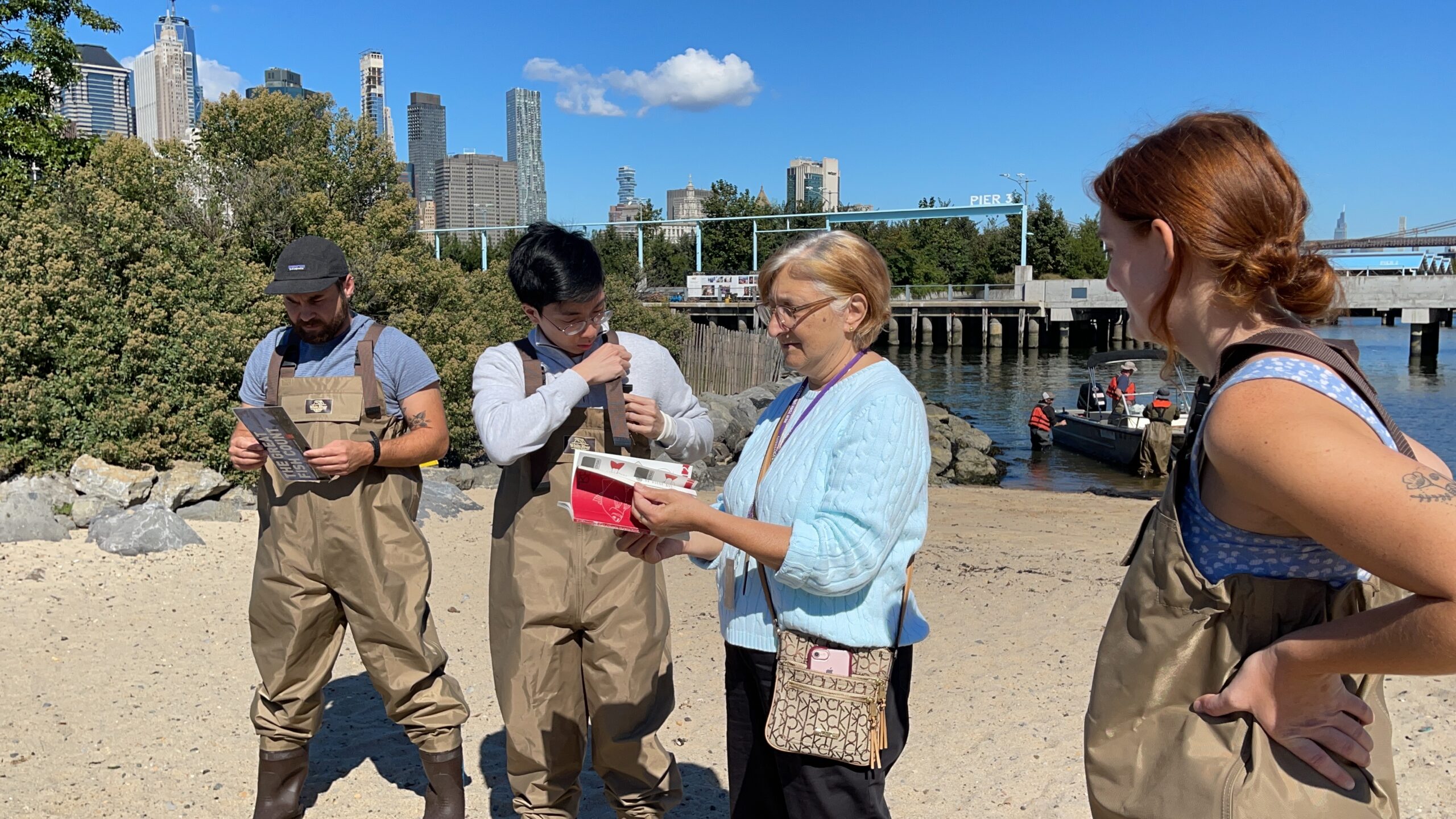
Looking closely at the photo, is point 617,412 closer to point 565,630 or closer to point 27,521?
point 565,630

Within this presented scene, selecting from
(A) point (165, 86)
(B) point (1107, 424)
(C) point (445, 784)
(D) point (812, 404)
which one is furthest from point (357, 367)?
(A) point (165, 86)

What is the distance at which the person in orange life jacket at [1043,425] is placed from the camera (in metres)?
23.0

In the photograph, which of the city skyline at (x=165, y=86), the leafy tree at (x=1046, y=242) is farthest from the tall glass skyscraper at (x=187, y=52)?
the leafy tree at (x=1046, y=242)

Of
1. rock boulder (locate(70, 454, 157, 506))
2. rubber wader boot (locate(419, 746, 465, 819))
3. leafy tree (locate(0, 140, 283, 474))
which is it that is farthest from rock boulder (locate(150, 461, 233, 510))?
rubber wader boot (locate(419, 746, 465, 819))

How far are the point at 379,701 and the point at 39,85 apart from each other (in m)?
13.6

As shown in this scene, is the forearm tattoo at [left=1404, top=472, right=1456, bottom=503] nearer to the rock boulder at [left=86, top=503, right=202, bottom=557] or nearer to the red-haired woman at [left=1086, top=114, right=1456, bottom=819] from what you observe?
the red-haired woman at [left=1086, top=114, right=1456, bottom=819]

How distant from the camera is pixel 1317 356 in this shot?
53.9 inches

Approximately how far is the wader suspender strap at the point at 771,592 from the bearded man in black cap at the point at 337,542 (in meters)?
1.64

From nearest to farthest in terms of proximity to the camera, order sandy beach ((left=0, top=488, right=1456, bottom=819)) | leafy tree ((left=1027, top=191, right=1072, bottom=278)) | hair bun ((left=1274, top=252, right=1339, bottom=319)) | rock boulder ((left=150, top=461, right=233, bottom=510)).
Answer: hair bun ((left=1274, top=252, right=1339, bottom=319)), sandy beach ((left=0, top=488, right=1456, bottom=819)), rock boulder ((left=150, top=461, right=233, bottom=510)), leafy tree ((left=1027, top=191, right=1072, bottom=278))

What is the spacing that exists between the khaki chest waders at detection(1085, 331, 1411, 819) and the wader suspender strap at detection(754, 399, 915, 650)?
30.7 inches

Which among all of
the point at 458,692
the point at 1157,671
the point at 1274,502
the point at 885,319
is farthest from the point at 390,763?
the point at 1274,502

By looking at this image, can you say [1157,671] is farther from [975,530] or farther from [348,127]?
[348,127]

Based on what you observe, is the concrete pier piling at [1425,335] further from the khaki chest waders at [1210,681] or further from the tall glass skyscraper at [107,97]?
the tall glass skyscraper at [107,97]

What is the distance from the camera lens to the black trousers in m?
2.34
